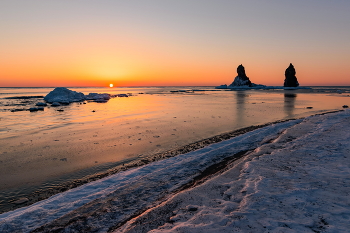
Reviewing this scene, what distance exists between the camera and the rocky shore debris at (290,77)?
4931 inches

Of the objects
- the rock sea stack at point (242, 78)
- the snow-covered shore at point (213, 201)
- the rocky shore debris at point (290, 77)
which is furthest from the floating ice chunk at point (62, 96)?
the rocky shore debris at point (290, 77)

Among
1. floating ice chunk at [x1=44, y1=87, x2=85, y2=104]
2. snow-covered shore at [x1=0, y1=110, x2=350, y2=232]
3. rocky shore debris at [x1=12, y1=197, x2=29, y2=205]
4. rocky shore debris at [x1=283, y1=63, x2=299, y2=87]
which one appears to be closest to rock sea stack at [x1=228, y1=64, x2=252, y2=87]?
rocky shore debris at [x1=283, y1=63, x2=299, y2=87]

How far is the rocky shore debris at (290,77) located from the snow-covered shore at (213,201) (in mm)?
138639

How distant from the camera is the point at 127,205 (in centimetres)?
506

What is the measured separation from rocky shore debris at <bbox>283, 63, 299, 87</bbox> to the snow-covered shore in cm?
13864

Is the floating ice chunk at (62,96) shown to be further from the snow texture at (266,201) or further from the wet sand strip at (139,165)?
the snow texture at (266,201)

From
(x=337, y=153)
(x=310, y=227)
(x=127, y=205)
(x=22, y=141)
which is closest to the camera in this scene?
(x=310, y=227)

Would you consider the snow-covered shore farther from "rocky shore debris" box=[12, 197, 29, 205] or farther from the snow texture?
"rocky shore debris" box=[12, 197, 29, 205]

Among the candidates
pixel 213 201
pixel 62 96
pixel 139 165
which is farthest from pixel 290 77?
pixel 213 201

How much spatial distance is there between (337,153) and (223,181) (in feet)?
17.7

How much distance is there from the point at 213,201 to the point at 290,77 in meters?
145

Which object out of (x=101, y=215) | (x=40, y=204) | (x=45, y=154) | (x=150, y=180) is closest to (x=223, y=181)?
(x=150, y=180)

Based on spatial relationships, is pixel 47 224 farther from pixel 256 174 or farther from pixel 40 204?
pixel 256 174

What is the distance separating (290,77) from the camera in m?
127
